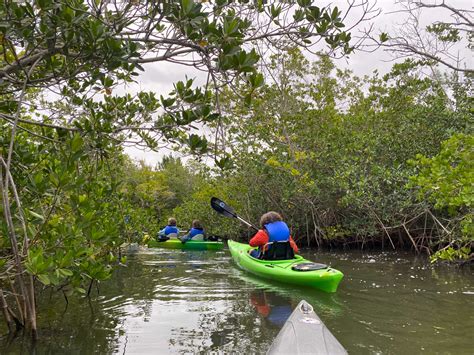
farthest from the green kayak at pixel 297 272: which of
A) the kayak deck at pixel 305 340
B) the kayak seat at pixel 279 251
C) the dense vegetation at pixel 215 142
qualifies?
the kayak deck at pixel 305 340

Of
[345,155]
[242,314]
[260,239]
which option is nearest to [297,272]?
[260,239]

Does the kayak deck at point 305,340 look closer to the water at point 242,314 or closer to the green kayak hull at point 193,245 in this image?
the water at point 242,314

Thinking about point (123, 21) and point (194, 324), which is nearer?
point (123, 21)

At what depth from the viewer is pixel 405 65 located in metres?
13.3

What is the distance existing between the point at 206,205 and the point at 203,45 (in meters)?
15.3

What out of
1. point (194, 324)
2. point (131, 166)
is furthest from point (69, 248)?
point (131, 166)

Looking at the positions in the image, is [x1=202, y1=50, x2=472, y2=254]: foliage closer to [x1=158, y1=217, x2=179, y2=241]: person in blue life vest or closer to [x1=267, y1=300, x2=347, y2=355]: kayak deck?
[x1=158, y1=217, x2=179, y2=241]: person in blue life vest

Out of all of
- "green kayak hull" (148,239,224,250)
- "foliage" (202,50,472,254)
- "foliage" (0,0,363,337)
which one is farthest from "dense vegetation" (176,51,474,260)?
"foliage" (0,0,363,337)

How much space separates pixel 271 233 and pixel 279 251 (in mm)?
352

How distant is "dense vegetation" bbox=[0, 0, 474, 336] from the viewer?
282 cm

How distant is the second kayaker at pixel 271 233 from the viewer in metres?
7.32

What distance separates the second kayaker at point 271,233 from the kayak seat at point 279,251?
0.05 m

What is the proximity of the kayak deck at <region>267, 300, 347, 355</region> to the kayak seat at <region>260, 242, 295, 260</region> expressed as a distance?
12.3 ft

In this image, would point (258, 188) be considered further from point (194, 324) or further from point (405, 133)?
point (194, 324)
